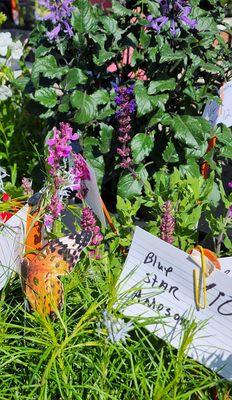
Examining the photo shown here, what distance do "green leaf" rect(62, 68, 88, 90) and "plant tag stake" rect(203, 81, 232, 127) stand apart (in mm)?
419

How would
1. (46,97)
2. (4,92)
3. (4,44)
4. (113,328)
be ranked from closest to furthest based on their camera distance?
1. (113,328)
2. (46,97)
3. (4,92)
4. (4,44)

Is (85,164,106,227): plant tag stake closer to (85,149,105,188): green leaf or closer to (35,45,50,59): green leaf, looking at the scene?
(85,149,105,188): green leaf

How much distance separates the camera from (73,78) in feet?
6.36

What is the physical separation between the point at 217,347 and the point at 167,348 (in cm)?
13

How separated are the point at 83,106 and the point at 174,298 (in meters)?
0.85

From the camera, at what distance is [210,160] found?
6.48ft

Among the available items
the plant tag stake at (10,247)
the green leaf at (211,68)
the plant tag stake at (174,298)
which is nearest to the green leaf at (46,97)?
the green leaf at (211,68)

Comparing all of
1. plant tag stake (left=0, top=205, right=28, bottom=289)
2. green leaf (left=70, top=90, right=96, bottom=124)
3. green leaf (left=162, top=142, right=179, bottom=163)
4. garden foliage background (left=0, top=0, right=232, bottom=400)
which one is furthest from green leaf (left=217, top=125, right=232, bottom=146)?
plant tag stake (left=0, top=205, right=28, bottom=289)

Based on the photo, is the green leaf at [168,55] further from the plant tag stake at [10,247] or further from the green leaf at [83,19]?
the plant tag stake at [10,247]

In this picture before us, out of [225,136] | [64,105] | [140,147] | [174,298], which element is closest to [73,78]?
[64,105]

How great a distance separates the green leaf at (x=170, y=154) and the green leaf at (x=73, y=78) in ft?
1.15

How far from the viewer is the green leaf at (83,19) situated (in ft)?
6.34

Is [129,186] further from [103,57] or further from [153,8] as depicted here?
[153,8]

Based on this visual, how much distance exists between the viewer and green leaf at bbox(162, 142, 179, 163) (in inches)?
77.0
